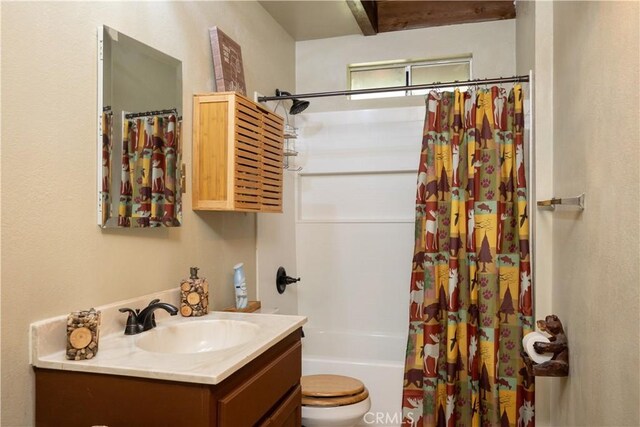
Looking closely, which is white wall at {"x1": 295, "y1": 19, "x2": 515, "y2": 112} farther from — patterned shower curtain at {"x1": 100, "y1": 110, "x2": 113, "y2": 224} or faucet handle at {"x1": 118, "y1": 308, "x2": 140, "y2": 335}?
faucet handle at {"x1": 118, "y1": 308, "x2": 140, "y2": 335}

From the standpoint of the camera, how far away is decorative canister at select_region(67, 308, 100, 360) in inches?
48.4

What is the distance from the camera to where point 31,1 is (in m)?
1.24

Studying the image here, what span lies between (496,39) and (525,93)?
0.87 m

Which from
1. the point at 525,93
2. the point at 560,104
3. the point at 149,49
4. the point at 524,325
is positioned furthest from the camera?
the point at 525,93

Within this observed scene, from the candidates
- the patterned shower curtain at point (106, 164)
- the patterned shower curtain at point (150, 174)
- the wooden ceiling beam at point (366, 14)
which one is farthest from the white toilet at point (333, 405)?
the wooden ceiling beam at point (366, 14)

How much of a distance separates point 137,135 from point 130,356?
0.80 meters

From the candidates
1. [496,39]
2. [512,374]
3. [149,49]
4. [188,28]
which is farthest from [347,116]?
[512,374]

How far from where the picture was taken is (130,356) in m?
1.27

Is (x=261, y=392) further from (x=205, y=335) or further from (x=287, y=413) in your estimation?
(x=205, y=335)

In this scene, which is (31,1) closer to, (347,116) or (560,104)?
(560,104)

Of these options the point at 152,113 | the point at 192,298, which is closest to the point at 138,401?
the point at 192,298

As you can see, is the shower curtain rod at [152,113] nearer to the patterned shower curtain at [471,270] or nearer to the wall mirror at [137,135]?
the wall mirror at [137,135]

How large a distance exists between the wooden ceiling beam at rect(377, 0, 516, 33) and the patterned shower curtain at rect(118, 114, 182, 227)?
2.00m

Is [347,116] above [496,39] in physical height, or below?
below
